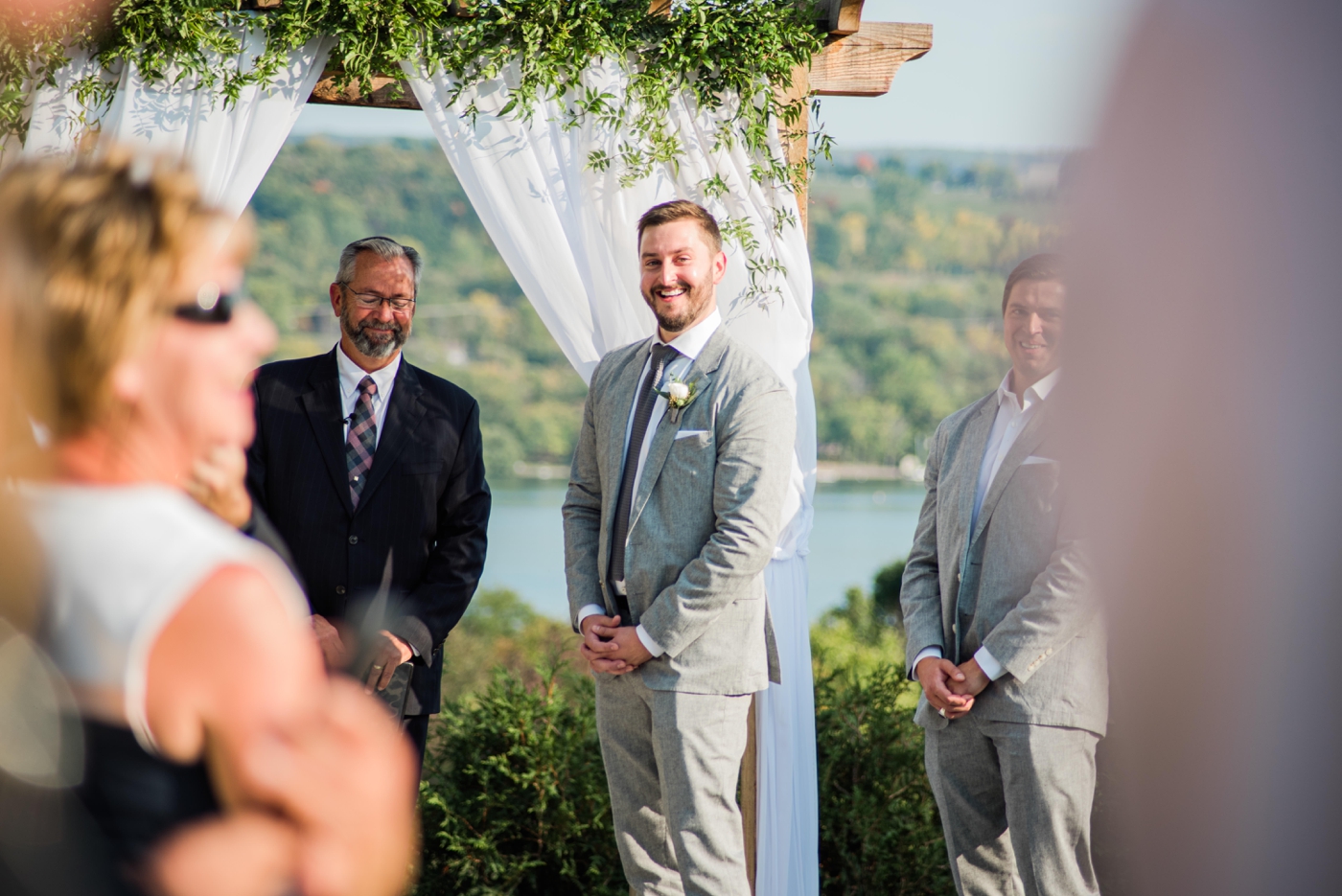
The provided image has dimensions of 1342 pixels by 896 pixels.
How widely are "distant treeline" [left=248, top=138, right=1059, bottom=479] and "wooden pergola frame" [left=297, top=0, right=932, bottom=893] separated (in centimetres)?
2236

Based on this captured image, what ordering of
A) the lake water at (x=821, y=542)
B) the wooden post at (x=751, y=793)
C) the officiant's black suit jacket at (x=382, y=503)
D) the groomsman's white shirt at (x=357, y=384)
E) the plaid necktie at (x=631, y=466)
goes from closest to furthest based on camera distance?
the plaid necktie at (x=631, y=466) < the officiant's black suit jacket at (x=382, y=503) < the groomsman's white shirt at (x=357, y=384) < the wooden post at (x=751, y=793) < the lake water at (x=821, y=542)

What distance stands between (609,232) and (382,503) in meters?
1.08

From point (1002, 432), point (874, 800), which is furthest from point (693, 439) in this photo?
point (874, 800)

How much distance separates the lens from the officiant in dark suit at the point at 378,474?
9.43 feet

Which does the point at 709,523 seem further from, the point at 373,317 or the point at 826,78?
the point at 826,78

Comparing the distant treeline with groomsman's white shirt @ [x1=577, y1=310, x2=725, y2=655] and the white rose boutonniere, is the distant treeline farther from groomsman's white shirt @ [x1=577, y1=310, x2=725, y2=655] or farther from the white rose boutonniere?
the white rose boutonniere

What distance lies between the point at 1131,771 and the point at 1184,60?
435mm

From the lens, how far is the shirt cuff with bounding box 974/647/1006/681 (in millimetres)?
2391

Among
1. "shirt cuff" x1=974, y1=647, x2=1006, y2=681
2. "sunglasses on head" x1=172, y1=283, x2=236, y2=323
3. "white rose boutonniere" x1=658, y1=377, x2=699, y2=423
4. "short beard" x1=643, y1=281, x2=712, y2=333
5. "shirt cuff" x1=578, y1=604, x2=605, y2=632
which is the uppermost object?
"short beard" x1=643, y1=281, x2=712, y2=333

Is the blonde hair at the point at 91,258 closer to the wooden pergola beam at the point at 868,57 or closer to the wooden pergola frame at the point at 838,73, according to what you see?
the wooden pergola frame at the point at 838,73

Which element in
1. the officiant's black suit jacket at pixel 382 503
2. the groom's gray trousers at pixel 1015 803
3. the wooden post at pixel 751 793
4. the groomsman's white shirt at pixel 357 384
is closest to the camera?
the groom's gray trousers at pixel 1015 803

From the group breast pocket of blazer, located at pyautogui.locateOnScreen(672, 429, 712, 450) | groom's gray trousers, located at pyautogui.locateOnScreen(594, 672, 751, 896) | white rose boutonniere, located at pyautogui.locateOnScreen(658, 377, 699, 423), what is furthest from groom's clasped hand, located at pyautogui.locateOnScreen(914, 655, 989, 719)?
white rose boutonniere, located at pyautogui.locateOnScreen(658, 377, 699, 423)

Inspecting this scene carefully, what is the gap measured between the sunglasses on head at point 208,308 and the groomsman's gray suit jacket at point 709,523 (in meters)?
1.81

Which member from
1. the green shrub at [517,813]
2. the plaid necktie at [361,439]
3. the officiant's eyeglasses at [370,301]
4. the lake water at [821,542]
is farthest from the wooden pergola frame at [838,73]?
the lake water at [821,542]
